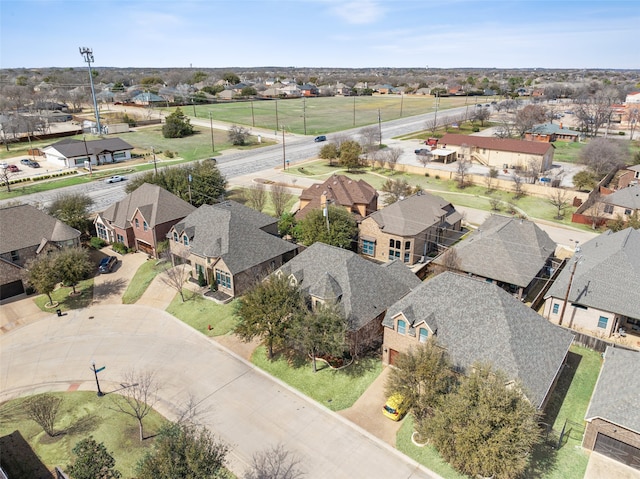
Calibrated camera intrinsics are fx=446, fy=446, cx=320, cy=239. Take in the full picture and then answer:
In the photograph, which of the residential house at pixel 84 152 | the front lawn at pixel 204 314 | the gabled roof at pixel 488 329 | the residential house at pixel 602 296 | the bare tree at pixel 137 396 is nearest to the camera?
the gabled roof at pixel 488 329

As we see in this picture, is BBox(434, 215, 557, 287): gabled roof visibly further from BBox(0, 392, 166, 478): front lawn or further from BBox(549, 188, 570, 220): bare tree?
BBox(0, 392, 166, 478): front lawn

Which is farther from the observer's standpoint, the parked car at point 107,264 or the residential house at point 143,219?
the residential house at point 143,219

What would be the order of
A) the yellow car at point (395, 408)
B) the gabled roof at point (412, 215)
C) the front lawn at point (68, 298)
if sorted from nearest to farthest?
the yellow car at point (395, 408)
the front lawn at point (68, 298)
the gabled roof at point (412, 215)

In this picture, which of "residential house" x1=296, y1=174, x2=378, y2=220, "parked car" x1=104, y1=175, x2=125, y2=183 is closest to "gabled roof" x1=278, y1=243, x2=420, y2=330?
"residential house" x1=296, y1=174, x2=378, y2=220

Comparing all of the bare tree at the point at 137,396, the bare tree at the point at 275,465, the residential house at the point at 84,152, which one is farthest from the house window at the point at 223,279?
the residential house at the point at 84,152

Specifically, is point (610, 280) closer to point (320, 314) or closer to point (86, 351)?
point (320, 314)

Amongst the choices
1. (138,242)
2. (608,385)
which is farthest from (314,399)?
(138,242)

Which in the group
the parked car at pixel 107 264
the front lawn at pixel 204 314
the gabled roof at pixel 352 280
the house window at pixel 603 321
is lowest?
the front lawn at pixel 204 314

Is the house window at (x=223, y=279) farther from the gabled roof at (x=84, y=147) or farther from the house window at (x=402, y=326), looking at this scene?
the gabled roof at (x=84, y=147)
